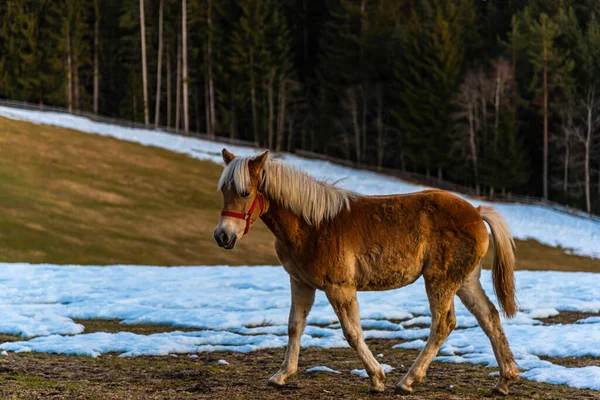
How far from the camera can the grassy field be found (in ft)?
22.9

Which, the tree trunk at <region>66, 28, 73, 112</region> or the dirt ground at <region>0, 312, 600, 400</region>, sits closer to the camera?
the dirt ground at <region>0, 312, 600, 400</region>

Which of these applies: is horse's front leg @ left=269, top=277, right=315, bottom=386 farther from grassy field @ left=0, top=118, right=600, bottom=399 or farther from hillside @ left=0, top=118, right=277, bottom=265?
hillside @ left=0, top=118, right=277, bottom=265

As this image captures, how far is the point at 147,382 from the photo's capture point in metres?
7.21

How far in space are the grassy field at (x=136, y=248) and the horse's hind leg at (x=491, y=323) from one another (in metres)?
0.22

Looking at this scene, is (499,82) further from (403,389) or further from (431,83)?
(403,389)

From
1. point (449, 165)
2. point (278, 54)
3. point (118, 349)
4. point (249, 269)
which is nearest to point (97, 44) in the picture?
point (278, 54)

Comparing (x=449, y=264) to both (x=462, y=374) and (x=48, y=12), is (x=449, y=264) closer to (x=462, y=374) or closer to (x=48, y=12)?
(x=462, y=374)

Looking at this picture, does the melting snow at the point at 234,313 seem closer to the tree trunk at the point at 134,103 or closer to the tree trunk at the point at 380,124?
the tree trunk at the point at 380,124

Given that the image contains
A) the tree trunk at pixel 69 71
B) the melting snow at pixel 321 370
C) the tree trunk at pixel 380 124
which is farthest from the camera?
the tree trunk at pixel 380 124

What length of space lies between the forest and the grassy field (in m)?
16.5

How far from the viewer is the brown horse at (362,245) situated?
6.89 meters

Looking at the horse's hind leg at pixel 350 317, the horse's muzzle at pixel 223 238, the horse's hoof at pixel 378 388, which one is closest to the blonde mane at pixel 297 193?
the horse's muzzle at pixel 223 238

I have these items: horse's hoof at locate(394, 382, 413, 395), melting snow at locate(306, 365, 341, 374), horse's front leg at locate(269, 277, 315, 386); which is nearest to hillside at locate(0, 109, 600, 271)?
melting snow at locate(306, 365, 341, 374)

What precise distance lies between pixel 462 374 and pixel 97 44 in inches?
2442
